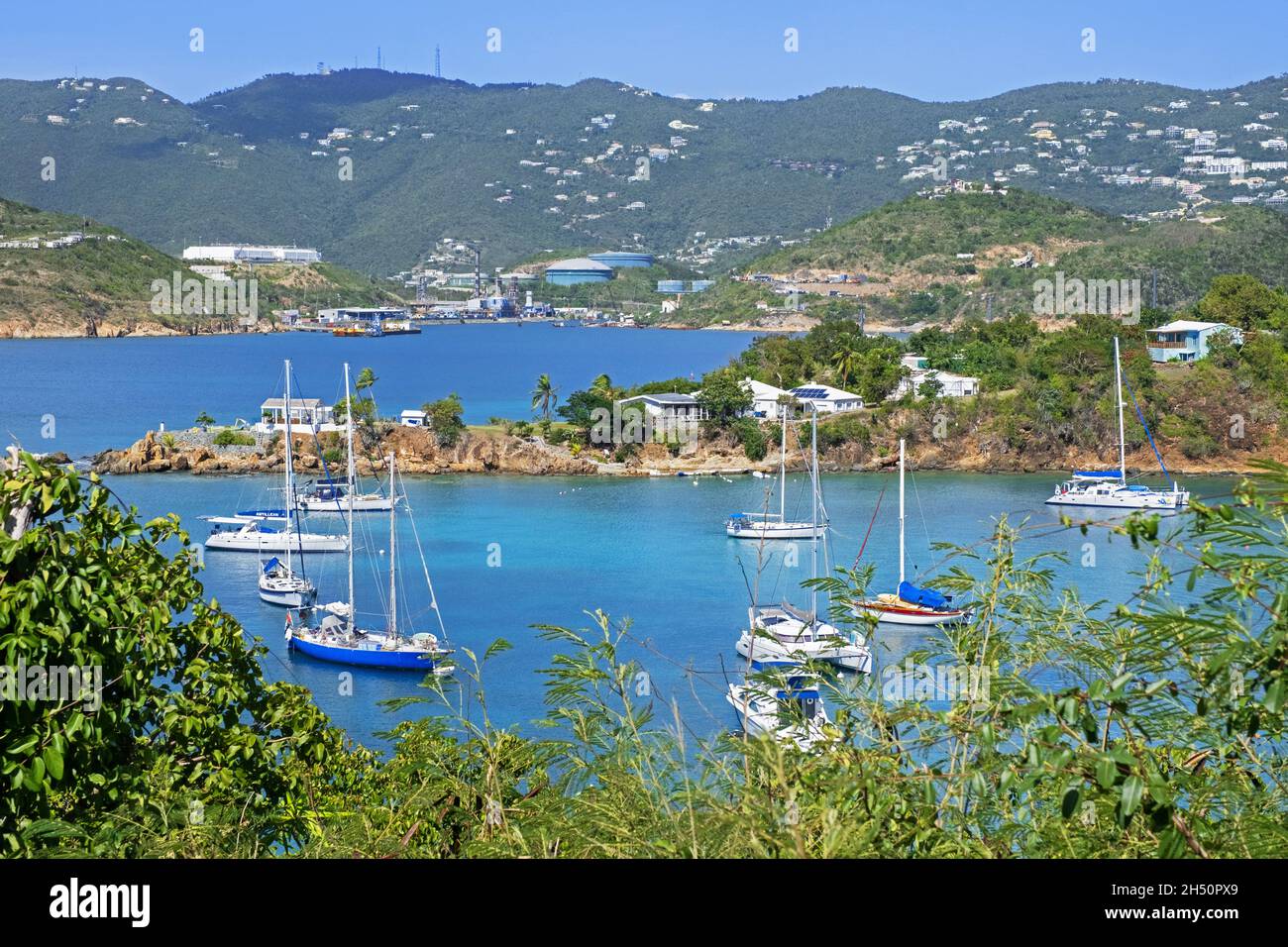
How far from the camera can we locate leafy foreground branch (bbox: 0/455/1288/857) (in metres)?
2.18

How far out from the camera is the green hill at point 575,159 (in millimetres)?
127375

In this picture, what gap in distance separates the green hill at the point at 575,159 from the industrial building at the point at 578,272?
13691mm

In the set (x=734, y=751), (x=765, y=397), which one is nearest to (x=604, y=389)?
(x=765, y=397)

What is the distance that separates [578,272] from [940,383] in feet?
267

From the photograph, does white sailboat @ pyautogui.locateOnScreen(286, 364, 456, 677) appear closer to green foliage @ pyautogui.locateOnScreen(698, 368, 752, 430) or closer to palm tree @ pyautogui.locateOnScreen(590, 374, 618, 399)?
green foliage @ pyautogui.locateOnScreen(698, 368, 752, 430)

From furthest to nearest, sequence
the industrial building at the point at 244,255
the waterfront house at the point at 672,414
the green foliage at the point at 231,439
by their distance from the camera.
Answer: the industrial building at the point at 244,255 < the waterfront house at the point at 672,414 < the green foliage at the point at 231,439

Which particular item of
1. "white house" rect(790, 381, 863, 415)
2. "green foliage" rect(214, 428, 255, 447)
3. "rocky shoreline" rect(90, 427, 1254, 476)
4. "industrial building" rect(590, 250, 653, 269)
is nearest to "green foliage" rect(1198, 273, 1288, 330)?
"rocky shoreline" rect(90, 427, 1254, 476)

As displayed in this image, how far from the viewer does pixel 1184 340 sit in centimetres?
3356

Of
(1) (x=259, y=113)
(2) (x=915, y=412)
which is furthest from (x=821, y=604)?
(1) (x=259, y=113)

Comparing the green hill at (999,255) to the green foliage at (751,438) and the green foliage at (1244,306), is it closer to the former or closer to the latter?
the green foliage at (1244,306)

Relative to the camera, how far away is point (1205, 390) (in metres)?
29.9

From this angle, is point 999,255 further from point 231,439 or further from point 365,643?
point 365,643

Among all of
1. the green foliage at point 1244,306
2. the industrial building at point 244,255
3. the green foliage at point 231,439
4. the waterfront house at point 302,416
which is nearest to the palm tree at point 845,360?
the green foliage at point 1244,306

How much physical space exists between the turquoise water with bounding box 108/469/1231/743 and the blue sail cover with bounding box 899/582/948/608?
424 millimetres
